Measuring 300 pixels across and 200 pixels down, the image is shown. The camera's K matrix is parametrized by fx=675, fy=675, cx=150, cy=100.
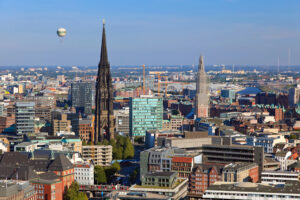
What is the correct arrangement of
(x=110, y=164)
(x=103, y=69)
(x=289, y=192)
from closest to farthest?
(x=289, y=192)
(x=110, y=164)
(x=103, y=69)

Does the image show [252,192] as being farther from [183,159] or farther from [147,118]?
[147,118]

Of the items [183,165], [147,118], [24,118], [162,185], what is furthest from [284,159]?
[24,118]

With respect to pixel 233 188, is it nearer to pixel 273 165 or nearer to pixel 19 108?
pixel 273 165

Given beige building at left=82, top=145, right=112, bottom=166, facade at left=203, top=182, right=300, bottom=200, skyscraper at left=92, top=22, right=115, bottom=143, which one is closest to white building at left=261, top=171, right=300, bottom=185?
facade at left=203, top=182, right=300, bottom=200

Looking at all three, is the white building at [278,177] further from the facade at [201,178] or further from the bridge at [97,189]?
the bridge at [97,189]

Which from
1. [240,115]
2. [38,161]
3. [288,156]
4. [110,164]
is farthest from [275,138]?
[240,115]

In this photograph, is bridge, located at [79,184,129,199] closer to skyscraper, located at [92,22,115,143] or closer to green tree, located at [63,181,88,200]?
green tree, located at [63,181,88,200]

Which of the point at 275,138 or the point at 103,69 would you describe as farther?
the point at 103,69
